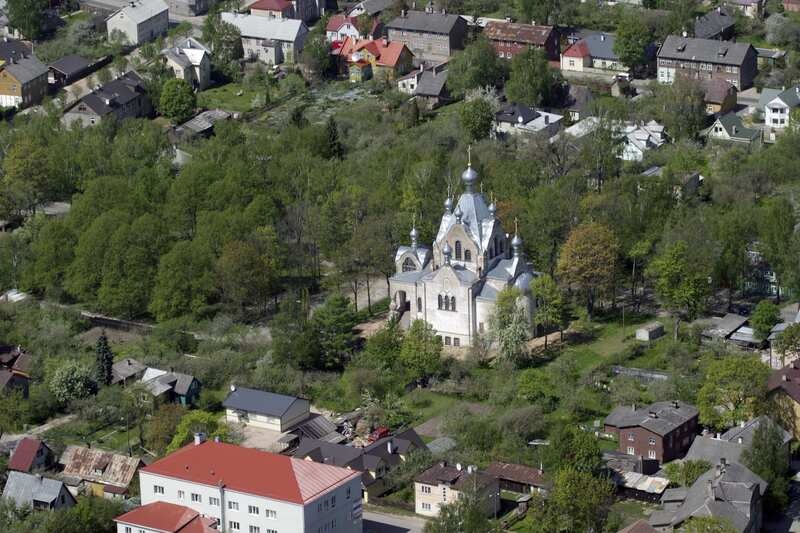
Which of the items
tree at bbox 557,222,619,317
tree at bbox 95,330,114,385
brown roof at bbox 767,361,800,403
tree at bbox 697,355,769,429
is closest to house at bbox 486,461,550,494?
tree at bbox 697,355,769,429

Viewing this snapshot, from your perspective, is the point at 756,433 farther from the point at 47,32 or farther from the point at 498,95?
the point at 47,32

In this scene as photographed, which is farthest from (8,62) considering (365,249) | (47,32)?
(365,249)

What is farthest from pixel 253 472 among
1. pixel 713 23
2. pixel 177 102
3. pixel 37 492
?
pixel 713 23

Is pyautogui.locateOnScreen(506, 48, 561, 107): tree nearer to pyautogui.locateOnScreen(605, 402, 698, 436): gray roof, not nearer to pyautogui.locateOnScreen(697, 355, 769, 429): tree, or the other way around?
pyautogui.locateOnScreen(605, 402, 698, 436): gray roof

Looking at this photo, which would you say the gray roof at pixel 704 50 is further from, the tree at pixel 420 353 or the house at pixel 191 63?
the tree at pixel 420 353

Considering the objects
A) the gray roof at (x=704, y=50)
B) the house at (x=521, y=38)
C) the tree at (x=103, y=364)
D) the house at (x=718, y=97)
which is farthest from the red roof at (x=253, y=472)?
the house at (x=521, y=38)

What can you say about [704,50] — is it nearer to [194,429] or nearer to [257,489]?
[194,429]
